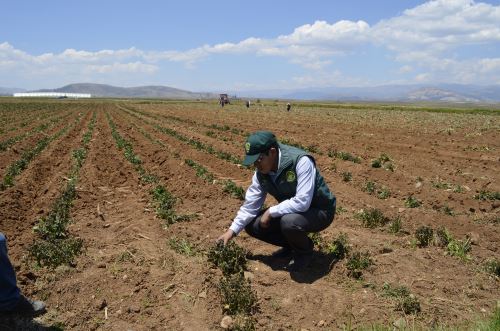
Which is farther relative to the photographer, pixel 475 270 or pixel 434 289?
pixel 475 270

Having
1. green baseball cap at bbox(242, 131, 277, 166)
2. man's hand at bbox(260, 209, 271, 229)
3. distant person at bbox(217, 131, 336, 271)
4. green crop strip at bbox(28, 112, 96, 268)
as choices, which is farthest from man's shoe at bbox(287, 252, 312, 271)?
green crop strip at bbox(28, 112, 96, 268)

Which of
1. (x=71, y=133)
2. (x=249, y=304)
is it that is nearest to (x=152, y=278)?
(x=249, y=304)

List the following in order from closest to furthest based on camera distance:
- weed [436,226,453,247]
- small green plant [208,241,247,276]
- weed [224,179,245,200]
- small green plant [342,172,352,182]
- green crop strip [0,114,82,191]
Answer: small green plant [208,241,247,276] → weed [436,226,453,247] → weed [224,179,245,200] → green crop strip [0,114,82,191] → small green plant [342,172,352,182]

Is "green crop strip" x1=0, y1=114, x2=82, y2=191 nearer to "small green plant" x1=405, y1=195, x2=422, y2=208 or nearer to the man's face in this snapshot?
the man's face

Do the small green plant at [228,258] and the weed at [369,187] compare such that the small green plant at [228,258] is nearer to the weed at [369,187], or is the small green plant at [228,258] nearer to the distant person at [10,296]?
the distant person at [10,296]

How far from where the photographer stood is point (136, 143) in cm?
1647

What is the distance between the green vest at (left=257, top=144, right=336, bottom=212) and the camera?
469 cm

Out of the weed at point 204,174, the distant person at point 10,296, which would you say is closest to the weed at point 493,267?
the distant person at point 10,296

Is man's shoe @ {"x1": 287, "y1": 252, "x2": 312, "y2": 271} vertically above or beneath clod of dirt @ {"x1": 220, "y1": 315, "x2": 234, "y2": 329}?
above

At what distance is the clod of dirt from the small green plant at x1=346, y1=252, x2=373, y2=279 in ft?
5.22

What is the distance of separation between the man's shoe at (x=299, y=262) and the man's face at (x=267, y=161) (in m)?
1.20

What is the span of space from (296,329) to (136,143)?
13.4m

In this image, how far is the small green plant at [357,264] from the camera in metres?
5.05

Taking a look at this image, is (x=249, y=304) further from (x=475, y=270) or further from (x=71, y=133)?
(x=71, y=133)
